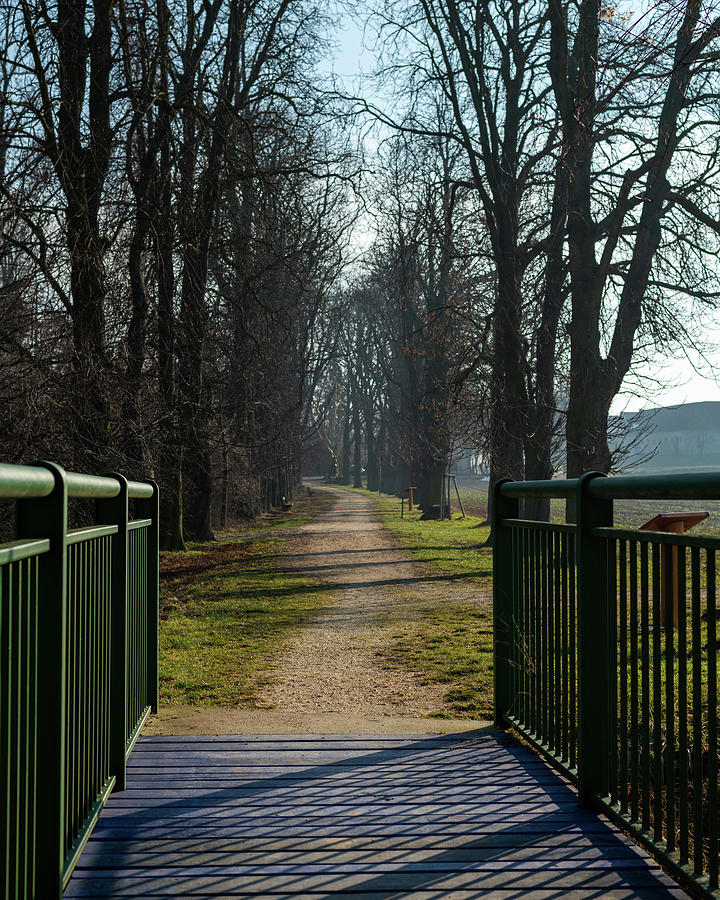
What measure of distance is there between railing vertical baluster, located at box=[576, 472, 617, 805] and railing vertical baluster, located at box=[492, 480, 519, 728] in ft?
4.40

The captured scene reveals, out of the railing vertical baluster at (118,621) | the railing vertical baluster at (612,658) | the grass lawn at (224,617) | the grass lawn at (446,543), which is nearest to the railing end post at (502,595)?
the railing vertical baluster at (612,658)

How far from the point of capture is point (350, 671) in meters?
8.20

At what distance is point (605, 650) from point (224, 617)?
8.20 m

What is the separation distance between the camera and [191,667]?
850 cm

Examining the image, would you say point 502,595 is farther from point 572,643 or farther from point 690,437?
point 690,437

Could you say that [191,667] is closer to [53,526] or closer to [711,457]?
[53,526]

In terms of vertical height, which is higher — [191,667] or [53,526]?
[53,526]

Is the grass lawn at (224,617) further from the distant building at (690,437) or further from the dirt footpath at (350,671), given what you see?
the distant building at (690,437)

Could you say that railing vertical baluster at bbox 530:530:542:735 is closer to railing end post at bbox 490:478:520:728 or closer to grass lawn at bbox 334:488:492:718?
railing end post at bbox 490:478:520:728

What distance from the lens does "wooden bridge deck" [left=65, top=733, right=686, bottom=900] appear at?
3.12 meters

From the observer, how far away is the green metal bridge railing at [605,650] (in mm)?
2902

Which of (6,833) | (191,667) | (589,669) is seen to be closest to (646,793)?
(589,669)

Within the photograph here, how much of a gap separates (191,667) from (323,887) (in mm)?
5636

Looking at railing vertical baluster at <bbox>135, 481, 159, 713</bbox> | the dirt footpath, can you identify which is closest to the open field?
the dirt footpath
